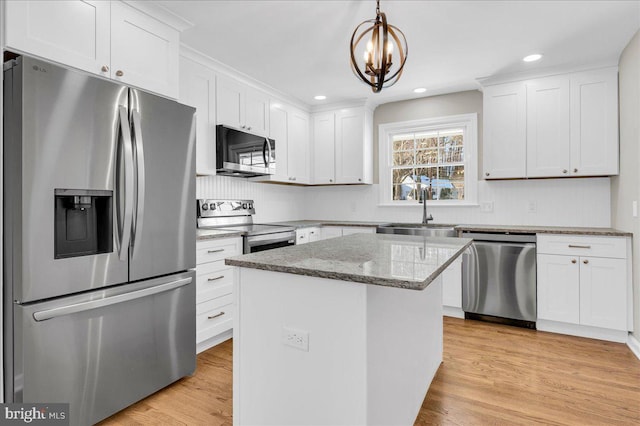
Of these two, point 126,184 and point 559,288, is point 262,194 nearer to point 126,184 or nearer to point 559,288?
point 126,184

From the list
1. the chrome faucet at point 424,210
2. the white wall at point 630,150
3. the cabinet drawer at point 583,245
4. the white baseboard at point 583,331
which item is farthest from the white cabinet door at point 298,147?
the white wall at point 630,150

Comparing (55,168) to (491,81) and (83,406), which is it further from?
(491,81)

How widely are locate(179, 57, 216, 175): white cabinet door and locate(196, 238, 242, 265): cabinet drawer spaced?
72 centimetres

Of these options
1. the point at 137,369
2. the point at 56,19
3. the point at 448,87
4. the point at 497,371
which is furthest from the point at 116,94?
the point at 448,87

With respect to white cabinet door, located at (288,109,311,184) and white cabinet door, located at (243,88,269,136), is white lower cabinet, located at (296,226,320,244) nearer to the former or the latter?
white cabinet door, located at (288,109,311,184)

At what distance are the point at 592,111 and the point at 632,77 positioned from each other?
0.48m

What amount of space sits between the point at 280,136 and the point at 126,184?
2.44 metres

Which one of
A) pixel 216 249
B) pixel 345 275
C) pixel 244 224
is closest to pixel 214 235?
pixel 216 249

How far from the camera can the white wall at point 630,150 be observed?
2705mm

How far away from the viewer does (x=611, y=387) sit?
2.24 m

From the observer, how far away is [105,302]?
6.00 feet

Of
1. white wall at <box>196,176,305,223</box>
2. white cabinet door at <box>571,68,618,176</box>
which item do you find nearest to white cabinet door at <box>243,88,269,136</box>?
white wall at <box>196,176,305,223</box>

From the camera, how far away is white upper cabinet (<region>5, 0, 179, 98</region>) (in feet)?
5.53

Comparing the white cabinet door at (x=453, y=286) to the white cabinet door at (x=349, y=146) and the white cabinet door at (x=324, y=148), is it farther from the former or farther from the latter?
the white cabinet door at (x=324, y=148)
